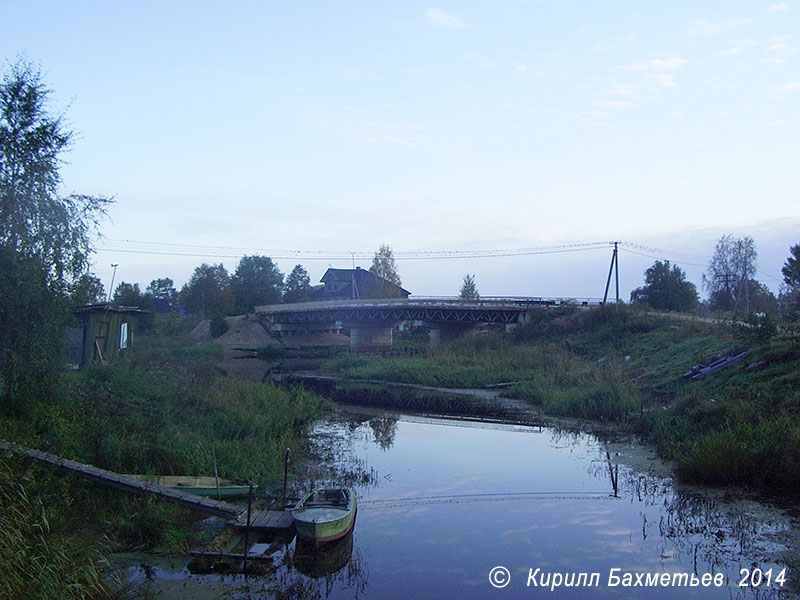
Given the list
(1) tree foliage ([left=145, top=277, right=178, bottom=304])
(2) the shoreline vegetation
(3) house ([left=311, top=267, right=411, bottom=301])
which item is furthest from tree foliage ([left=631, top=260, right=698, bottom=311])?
(1) tree foliage ([left=145, top=277, right=178, bottom=304])

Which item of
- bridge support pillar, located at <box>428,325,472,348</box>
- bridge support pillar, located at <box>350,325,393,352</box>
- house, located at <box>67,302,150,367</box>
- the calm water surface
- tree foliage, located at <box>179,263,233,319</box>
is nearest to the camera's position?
the calm water surface

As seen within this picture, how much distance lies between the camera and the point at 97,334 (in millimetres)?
31469

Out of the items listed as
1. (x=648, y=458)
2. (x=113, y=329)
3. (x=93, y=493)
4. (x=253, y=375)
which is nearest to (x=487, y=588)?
(x=93, y=493)

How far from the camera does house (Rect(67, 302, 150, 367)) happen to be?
30125mm

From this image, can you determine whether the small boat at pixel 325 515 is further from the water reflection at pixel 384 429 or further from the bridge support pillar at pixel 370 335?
the bridge support pillar at pixel 370 335

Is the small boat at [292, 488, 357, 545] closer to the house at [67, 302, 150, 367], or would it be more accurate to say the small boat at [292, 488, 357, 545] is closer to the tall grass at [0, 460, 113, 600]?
the tall grass at [0, 460, 113, 600]

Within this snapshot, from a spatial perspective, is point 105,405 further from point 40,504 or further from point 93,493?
point 40,504

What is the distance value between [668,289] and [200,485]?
5698 cm

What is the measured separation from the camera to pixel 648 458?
59.0ft

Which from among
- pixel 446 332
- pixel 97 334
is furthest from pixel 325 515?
pixel 446 332

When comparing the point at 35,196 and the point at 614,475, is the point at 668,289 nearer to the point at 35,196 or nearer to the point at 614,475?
the point at 614,475

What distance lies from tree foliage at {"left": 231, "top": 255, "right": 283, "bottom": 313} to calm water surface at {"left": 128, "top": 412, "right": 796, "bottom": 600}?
3190 inches

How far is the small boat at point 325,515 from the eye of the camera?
1114 cm

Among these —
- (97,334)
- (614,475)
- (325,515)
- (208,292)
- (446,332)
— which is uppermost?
(208,292)
